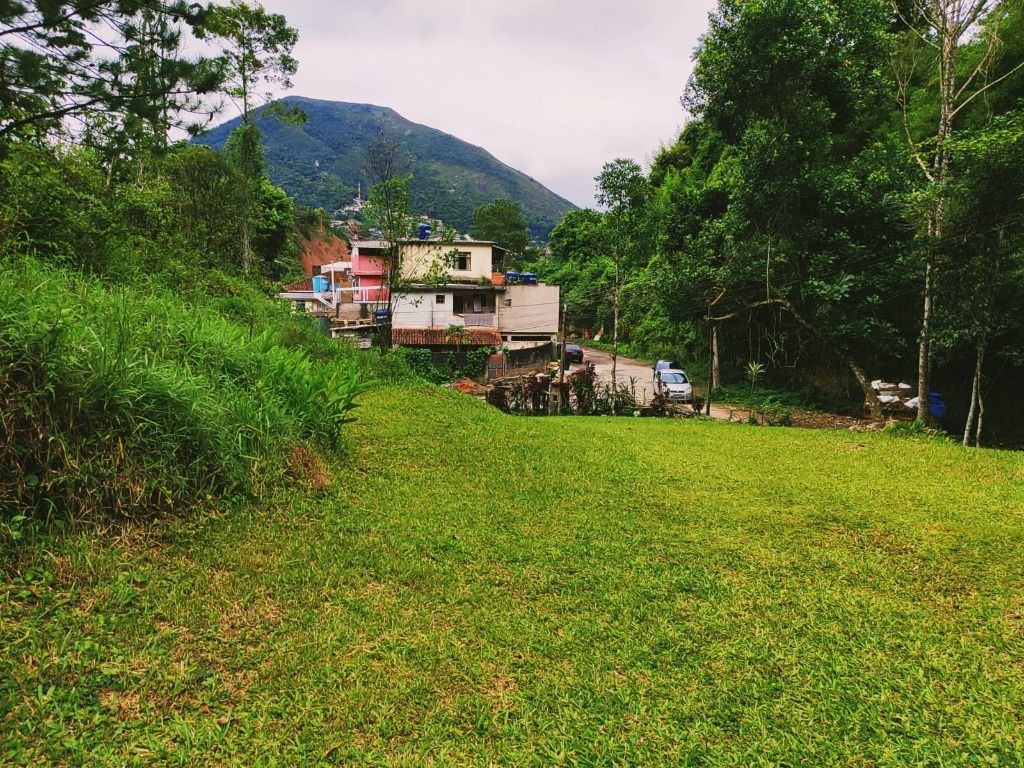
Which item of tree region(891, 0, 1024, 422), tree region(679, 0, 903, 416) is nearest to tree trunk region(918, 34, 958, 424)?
tree region(891, 0, 1024, 422)

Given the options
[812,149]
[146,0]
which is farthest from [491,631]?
[812,149]

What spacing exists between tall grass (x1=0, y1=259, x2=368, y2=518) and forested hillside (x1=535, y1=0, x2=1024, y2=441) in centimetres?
1087

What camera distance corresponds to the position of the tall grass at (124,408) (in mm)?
2326

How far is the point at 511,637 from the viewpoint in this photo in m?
2.18

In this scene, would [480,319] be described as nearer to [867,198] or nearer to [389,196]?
[389,196]

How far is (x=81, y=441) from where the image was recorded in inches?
95.4

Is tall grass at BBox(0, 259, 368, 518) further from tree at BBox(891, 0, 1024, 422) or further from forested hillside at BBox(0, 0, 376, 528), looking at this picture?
tree at BBox(891, 0, 1024, 422)

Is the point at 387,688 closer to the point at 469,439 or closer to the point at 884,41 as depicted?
the point at 469,439

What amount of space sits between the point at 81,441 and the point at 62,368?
364 mm

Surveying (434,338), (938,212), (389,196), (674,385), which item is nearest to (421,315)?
(434,338)

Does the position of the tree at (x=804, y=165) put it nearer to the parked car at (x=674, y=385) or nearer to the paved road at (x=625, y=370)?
the parked car at (x=674, y=385)

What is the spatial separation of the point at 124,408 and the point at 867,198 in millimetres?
14667

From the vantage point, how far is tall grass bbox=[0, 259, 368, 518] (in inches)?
91.6

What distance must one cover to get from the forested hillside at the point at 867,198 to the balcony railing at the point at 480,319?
902cm
